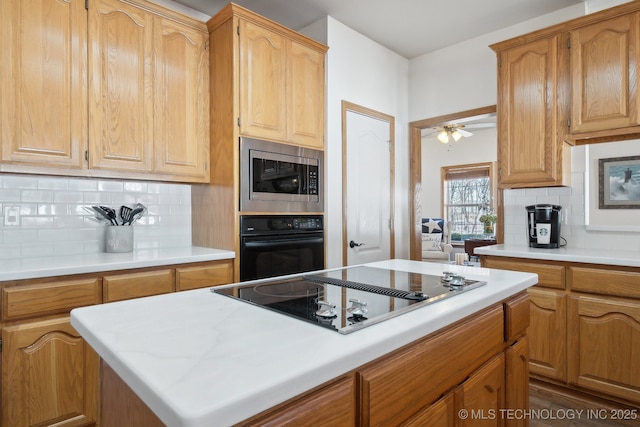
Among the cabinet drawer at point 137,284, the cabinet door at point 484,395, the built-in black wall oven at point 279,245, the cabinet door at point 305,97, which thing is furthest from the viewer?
the cabinet door at point 305,97

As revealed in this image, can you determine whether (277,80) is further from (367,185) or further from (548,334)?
(548,334)

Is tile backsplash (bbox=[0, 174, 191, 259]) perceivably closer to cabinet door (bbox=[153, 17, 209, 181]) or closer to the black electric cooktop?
cabinet door (bbox=[153, 17, 209, 181])

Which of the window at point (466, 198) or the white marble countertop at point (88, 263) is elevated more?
the window at point (466, 198)

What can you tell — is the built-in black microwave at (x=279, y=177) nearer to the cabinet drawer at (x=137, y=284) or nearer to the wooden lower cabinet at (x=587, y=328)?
the cabinet drawer at (x=137, y=284)

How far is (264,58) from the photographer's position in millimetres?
2688

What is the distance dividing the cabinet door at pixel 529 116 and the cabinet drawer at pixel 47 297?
2899 mm

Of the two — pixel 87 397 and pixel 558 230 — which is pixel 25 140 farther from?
pixel 558 230

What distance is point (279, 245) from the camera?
2.71m

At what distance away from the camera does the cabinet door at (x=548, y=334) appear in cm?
243

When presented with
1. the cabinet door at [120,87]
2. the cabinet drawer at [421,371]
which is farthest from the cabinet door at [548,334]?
the cabinet door at [120,87]

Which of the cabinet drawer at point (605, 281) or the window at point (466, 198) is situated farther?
the window at point (466, 198)

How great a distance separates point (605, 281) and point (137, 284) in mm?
2728

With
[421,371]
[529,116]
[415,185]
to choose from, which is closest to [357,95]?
[415,185]

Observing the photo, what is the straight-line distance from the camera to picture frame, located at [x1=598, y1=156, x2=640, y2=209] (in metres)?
2.71
